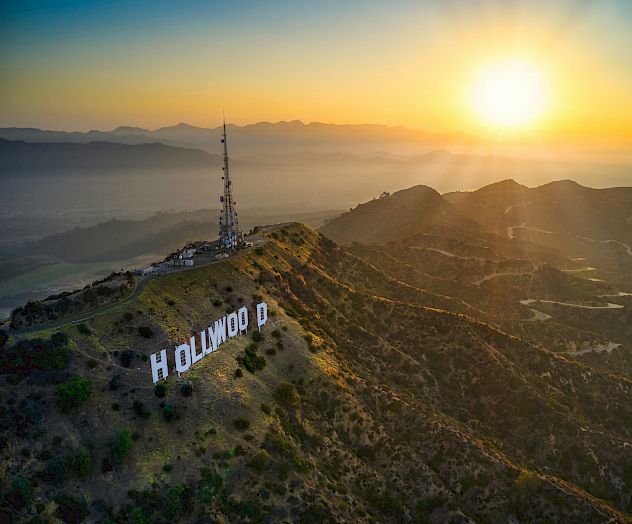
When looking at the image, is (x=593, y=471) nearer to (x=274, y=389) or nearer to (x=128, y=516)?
(x=274, y=389)

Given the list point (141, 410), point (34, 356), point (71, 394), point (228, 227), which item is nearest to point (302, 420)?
point (141, 410)

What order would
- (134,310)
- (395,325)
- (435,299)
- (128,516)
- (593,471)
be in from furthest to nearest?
1. (435,299)
2. (395,325)
3. (593,471)
4. (134,310)
5. (128,516)

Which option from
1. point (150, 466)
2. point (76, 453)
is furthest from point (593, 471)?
point (76, 453)

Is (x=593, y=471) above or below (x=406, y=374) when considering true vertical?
below

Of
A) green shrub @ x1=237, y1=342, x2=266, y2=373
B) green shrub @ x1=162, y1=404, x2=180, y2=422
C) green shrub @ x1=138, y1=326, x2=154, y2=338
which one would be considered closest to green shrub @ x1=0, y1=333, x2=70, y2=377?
green shrub @ x1=138, y1=326, x2=154, y2=338

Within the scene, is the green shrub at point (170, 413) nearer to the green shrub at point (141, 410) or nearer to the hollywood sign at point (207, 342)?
the green shrub at point (141, 410)

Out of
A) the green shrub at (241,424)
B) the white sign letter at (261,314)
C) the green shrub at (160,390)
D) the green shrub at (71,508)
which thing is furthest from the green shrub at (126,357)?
the white sign letter at (261,314)

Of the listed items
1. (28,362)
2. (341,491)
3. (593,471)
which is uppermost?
(28,362)
